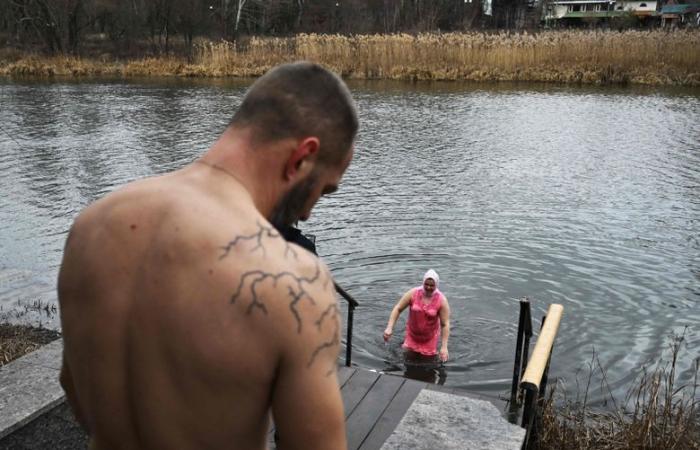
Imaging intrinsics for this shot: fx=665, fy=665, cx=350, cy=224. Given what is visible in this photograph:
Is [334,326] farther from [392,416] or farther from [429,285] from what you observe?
[429,285]

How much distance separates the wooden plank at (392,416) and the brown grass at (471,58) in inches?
983

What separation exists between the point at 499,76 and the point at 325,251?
20383 millimetres

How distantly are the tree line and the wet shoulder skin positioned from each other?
125ft

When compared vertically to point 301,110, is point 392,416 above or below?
below

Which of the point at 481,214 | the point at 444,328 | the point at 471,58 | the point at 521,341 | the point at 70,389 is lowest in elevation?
the point at 444,328

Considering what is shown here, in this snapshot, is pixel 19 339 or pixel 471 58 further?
pixel 471 58

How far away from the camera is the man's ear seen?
1446mm

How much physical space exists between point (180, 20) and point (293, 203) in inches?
1615

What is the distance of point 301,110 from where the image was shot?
145cm

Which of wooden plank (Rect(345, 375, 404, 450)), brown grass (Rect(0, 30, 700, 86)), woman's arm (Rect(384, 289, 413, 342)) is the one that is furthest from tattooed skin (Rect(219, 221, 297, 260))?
brown grass (Rect(0, 30, 700, 86))

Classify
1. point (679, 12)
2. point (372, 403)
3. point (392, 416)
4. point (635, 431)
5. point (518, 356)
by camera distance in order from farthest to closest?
point (679, 12), point (518, 356), point (372, 403), point (392, 416), point (635, 431)

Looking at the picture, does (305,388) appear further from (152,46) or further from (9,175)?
(152,46)

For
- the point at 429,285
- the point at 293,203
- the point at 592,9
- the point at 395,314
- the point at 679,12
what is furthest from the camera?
the point at 592,9

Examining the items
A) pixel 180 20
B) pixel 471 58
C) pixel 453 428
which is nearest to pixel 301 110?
pixel 453 428
